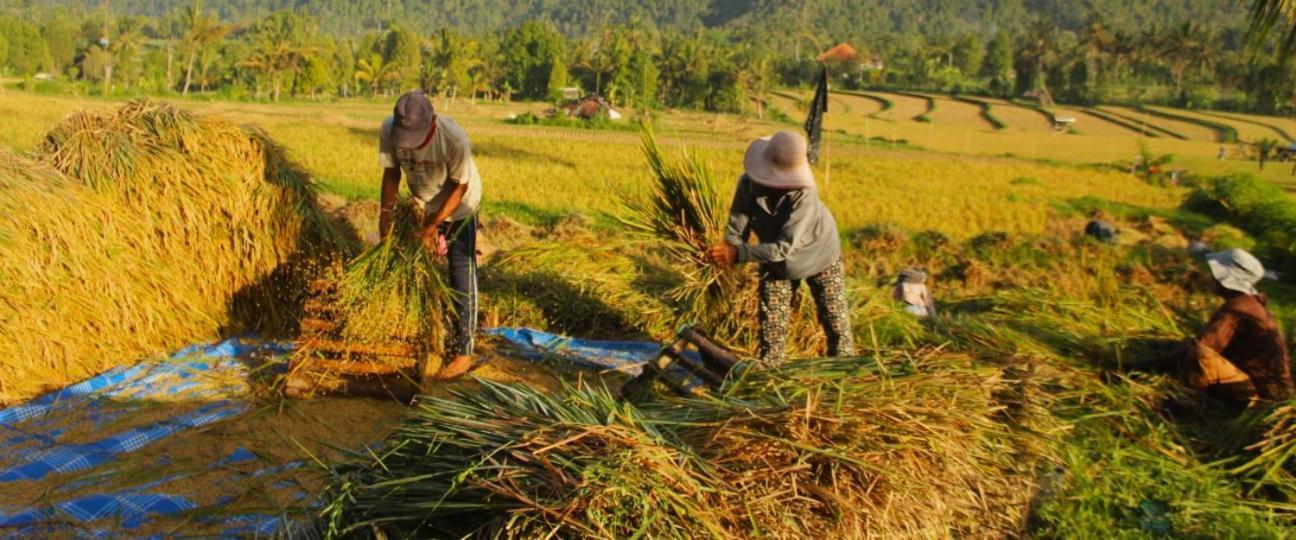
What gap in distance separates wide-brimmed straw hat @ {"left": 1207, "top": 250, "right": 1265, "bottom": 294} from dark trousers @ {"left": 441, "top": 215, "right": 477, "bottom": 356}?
3140mm

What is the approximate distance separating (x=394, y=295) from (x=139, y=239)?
4.59 ft

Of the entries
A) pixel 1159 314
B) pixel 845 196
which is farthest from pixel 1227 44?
pixel 1159 314

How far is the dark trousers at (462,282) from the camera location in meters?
4.29

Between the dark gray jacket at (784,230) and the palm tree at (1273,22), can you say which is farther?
the palm tree at (1273,22)

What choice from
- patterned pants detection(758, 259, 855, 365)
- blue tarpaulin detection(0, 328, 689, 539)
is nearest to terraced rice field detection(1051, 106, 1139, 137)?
patterned pants detection(758, 259, 855, 365)

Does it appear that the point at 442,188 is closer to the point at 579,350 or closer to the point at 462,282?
the point at 462,282

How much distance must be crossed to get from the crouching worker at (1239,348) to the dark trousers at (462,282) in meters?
3.04

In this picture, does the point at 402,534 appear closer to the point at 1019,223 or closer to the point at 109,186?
the point at 109,186

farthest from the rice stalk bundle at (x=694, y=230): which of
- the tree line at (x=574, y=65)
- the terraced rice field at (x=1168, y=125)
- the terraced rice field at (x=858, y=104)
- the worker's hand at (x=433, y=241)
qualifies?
the terraced rice field at (x=858, y=104)

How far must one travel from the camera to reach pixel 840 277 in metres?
4.16

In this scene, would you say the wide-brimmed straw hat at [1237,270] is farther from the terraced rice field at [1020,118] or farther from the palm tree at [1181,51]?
the palm tree at [1181,51]

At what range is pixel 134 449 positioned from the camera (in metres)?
3.47

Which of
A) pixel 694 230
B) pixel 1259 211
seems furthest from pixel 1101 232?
pixel 694 230

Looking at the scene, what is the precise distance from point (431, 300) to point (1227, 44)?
10619cm
